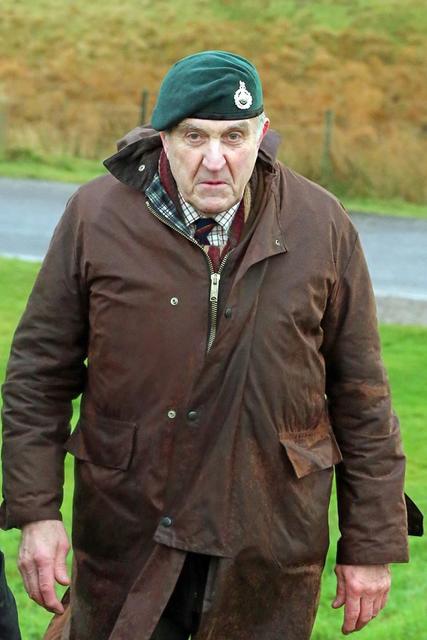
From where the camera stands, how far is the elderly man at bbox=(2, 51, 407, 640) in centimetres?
367

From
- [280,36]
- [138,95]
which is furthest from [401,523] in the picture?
[280,36]

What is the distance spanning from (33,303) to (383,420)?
91cm

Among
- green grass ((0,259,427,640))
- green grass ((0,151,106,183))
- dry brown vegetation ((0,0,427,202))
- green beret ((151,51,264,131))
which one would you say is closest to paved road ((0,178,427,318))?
green grass ((0,151,106,183))

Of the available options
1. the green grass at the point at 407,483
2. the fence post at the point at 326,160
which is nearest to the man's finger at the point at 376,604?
the green grass at the point at 407,483

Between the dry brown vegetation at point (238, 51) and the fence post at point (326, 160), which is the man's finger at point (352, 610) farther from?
the dry brown vegetation at point (238, 51)

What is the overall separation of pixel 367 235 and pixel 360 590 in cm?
1243

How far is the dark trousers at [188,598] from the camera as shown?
3.82m

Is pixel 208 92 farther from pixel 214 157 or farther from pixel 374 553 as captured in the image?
pixel 374 553

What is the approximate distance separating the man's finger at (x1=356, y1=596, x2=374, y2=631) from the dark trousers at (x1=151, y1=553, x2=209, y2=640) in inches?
16.2

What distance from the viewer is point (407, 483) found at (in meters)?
7.09

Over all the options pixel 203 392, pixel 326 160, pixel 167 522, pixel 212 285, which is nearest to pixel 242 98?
pixel 212 285

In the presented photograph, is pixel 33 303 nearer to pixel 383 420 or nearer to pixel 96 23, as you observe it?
pixel 383 420

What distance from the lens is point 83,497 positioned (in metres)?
3.85

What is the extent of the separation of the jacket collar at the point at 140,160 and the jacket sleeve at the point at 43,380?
0.14m
